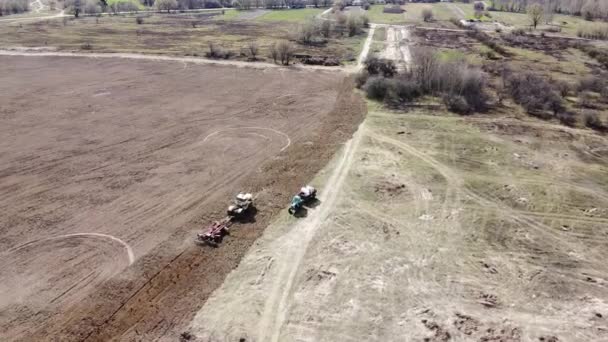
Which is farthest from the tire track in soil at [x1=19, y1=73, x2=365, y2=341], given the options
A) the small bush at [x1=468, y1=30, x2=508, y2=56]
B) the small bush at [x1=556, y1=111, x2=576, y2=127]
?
the small bush at [x1=468, y1=30, x2=508, y2=56]

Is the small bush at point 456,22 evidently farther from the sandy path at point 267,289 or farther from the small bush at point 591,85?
the sandy path at point 267,289

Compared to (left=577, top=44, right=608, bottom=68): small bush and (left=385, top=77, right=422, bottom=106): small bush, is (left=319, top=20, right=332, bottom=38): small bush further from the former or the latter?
(left=577, top=44, right=608, bottom=68): small bush

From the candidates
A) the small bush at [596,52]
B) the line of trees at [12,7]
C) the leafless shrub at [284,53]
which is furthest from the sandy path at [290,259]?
the line of trees at [12,7]

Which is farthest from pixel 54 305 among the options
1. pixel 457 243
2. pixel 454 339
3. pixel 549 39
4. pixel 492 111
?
pixel 549 39

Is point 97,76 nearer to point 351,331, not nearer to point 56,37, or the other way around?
point 56,37

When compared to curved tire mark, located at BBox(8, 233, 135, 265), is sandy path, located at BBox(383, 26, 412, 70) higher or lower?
higher

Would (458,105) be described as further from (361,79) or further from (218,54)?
(218,54)
